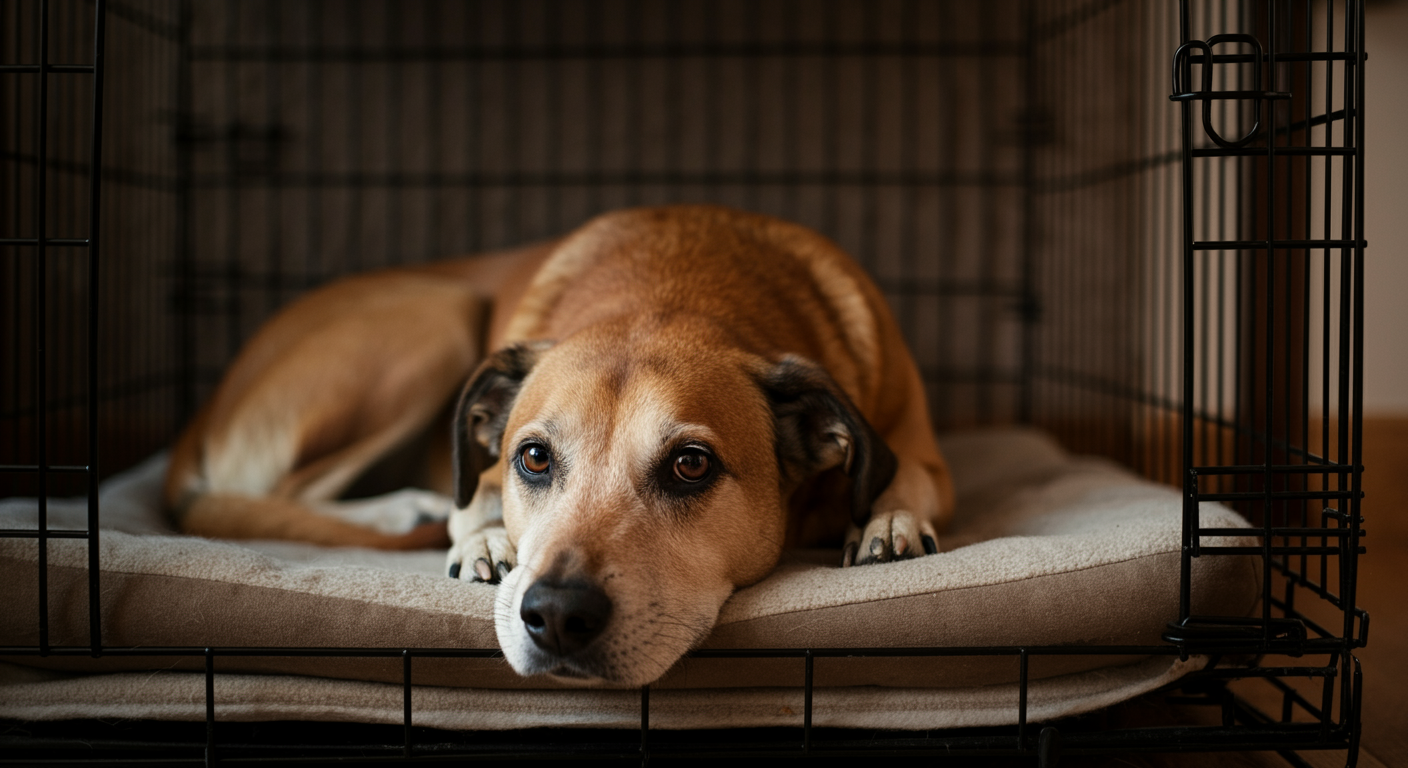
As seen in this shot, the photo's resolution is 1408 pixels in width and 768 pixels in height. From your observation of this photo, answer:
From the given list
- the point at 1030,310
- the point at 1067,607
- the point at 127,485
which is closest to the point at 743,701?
the point at 1067,607

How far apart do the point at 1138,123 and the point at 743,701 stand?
8.52 ft

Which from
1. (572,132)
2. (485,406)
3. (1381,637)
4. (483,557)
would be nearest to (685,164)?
(572,132)

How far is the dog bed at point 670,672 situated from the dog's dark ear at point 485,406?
0.91 ft

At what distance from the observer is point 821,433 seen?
1642 millimetres

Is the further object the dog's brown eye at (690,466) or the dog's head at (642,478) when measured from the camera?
the dog's brown eye at (690,466)

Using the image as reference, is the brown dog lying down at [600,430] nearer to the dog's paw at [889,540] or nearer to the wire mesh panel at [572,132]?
the dog's paw at [889,540]

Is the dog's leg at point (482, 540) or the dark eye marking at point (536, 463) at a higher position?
the dark eye marking at point (536, 463)

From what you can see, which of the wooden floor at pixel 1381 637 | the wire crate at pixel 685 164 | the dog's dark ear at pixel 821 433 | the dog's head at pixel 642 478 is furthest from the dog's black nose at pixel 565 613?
the wire crate at pixel 685 164

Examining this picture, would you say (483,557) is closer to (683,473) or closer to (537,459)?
(537,459)

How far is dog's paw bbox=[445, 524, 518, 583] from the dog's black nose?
0.33 m

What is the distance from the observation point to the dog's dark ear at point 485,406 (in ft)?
5.57

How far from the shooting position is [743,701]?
56.2 inches

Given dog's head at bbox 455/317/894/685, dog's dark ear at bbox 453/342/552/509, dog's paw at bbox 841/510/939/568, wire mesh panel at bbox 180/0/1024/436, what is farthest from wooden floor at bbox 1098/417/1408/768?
wire mesh panel at bbox 180/0/1024/436

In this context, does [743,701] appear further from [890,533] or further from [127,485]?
[127,485]
